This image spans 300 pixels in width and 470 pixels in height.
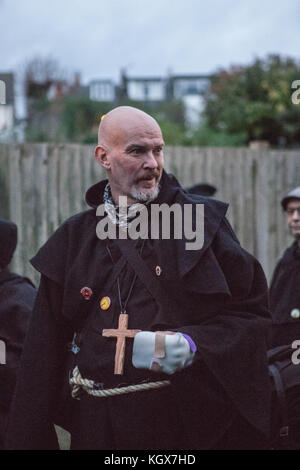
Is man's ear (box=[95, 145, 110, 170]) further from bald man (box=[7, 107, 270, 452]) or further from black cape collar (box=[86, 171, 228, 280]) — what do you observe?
black cape collar (box=[86, 171, 228, 280])

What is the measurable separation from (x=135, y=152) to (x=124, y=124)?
14cm

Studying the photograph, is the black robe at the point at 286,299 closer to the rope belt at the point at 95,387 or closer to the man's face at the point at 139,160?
the rope belt at the point at 95,387

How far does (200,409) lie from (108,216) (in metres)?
0.95

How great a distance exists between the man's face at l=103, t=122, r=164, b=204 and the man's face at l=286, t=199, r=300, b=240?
2214 mm

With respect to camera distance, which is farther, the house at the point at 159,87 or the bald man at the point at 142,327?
the house at the point at 159,87

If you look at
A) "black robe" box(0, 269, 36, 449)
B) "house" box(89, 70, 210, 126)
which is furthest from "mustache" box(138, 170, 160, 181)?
"house" box(89, 70, 210, 126)

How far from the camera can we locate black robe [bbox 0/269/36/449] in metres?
3.67

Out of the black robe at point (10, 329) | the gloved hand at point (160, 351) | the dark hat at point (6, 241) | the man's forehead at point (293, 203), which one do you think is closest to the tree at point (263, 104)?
the man's forehead at point (293, 203)

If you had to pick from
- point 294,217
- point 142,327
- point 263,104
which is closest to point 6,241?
point 142,327

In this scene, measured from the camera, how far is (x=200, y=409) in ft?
8.93

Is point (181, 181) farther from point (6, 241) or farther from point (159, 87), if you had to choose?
point (159, 87)

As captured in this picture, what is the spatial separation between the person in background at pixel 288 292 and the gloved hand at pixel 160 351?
1.98 m

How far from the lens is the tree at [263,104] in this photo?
45.0ft
